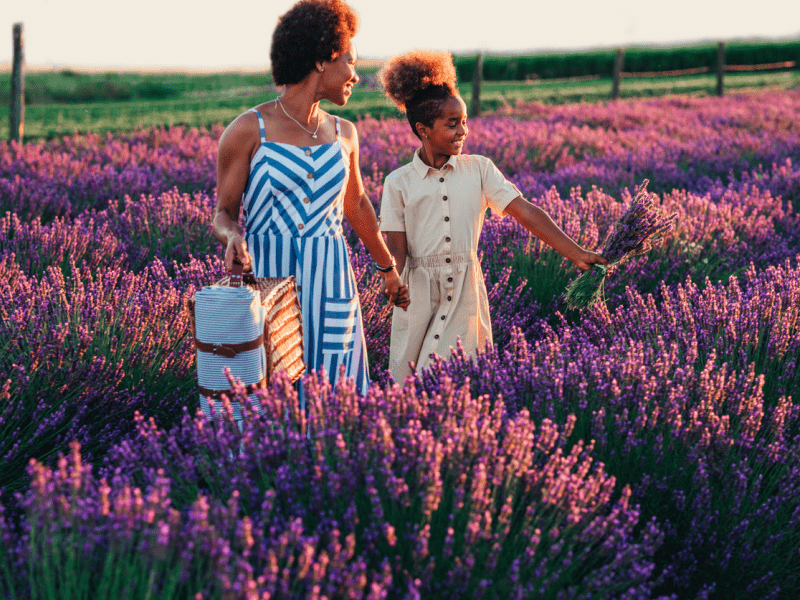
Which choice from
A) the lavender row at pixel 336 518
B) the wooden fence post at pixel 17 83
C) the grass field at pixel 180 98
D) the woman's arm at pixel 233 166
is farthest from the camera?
the grass field at pixel 180 98

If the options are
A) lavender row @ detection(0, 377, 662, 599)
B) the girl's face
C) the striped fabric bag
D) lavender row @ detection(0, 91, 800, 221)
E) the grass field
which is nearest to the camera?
lavender row @ detection(0, 377, 662, 599)

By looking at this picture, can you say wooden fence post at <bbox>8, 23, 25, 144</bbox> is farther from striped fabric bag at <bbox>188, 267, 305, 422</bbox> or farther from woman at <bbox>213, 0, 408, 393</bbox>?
striped fabric bag at <bbox>188, 267, 305, 422</bbox>

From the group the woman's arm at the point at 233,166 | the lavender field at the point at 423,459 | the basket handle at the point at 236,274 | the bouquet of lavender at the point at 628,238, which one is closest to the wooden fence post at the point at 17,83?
the lavender field at the point at 423,459

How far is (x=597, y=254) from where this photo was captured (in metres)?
2.79

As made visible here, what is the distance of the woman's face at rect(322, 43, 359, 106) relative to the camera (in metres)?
2.21

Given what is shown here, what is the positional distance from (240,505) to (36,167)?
7.11 meters

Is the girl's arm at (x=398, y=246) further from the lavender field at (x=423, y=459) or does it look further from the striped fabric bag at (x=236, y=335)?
the striped fabric bag at (x=236, y=335)

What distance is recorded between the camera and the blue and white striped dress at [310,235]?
7.21 ft

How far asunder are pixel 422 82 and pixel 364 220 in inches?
24.5

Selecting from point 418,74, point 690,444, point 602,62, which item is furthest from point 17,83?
point 602,62

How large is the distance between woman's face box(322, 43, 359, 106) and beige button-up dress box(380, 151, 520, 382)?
0.51 metres

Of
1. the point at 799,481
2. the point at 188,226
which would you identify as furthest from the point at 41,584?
the point at 188,226

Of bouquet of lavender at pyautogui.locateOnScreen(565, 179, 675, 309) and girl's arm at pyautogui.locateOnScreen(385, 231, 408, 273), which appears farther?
bouquet of lavender at pyautogui.locateOnScreen(565, 179, 675, 309)

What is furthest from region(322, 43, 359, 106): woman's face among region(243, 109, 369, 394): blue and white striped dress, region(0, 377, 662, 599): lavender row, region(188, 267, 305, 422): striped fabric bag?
region(0, 377, 662, 599): lavender row
